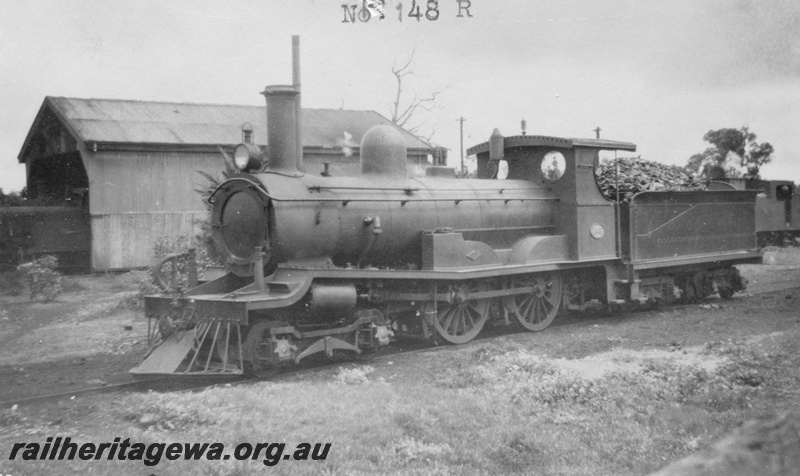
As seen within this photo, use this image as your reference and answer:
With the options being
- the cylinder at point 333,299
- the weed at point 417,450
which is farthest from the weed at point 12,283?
the weed at point 417,450

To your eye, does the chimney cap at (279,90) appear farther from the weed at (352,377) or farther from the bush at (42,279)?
the bush at (42,279)

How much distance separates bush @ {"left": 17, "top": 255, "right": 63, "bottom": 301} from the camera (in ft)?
52.0

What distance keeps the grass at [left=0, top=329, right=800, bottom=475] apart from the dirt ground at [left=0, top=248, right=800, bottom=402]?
100 centimetres

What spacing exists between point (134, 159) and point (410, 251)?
44.1 feet

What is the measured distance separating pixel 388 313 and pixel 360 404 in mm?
3346

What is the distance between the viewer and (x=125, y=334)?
11.9 m

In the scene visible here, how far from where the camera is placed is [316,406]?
6816 mm

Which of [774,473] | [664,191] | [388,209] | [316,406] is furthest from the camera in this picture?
[664,191]

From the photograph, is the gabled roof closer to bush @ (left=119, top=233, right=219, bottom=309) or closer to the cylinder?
bush @ (left=119, top=233, right=219, bottom=309)

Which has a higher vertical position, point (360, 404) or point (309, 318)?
point (309, 318)

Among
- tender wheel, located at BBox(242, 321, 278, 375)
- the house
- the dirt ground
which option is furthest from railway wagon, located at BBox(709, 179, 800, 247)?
tender wheel, located at BBox(242, 321, 278, 375)

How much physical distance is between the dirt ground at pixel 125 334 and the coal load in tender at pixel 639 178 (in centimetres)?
247

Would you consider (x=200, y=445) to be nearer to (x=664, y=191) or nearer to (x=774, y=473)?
(x=774, y=473)

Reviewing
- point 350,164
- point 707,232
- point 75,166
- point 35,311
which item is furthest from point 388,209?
point 75,166
